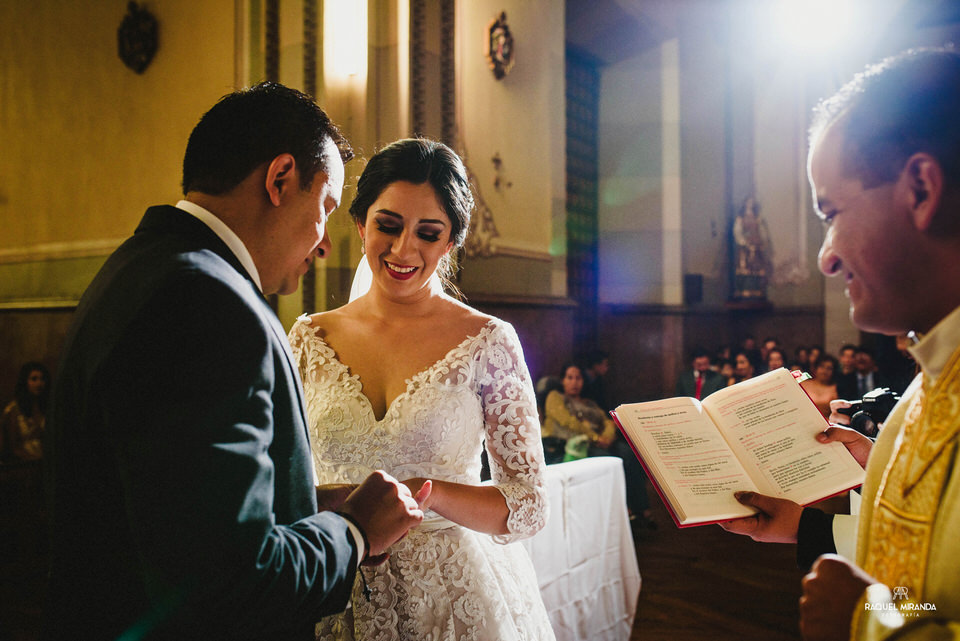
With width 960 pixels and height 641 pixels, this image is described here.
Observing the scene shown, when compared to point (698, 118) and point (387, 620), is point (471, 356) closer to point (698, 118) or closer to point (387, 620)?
point (387, 620)

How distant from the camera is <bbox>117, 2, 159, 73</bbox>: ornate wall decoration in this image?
4660mm

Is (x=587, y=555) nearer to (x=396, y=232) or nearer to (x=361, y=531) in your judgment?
(x=396, y=232)

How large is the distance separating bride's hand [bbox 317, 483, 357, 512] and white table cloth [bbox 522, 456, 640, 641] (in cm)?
160

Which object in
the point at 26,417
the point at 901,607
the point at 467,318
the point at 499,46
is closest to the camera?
the point at 901,607

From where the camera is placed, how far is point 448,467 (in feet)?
5.31

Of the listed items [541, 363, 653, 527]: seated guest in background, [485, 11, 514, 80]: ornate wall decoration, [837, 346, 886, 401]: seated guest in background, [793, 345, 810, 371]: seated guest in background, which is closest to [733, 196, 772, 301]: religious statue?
[793, 345, 810, 371]: seated guest in background

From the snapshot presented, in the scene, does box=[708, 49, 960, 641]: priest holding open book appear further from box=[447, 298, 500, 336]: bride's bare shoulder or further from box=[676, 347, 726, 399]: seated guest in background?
box=[676, 347, 726, 399]: seated guest in background

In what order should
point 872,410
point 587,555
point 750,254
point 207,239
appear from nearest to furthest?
point 207,239 → point 872,410 → point 587,555 → point 750,254

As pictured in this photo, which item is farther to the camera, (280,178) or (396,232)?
(396,232)


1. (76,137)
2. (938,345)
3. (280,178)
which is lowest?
(938,345)

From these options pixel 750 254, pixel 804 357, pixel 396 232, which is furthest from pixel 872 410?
pixel 750 254

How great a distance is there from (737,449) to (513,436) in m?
0.50

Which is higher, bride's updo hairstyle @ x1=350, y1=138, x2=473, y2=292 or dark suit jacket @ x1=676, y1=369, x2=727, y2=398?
bride's updo hairstyle @ x1=350, y1=138, x2=473, y2=292

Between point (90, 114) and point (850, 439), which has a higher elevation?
point (90, 114)
